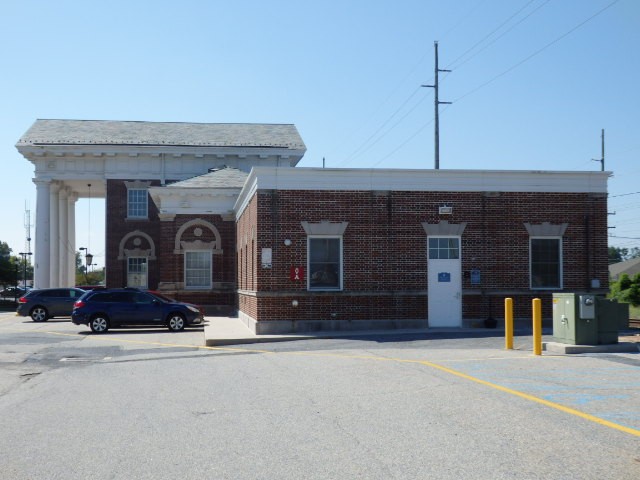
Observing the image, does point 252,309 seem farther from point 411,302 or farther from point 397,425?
point 397,425

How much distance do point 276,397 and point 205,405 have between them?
44.0 inches

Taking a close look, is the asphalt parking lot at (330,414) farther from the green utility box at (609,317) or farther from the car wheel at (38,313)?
the car wheel at (38,313)

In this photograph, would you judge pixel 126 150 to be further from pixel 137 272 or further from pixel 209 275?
pixel 209 275

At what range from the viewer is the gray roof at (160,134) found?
45.3 m

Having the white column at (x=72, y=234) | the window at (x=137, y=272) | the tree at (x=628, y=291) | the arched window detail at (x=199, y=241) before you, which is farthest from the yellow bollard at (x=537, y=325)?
the white column at (x=72, y=234)

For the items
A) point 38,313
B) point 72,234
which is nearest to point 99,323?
point 38,313

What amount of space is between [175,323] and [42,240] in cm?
2519

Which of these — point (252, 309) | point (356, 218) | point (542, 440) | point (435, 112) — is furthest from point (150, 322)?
point (435, 112)

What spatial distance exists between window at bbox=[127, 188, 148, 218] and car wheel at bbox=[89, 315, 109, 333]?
20.1 metres

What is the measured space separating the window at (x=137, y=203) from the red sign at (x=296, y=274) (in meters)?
24.5

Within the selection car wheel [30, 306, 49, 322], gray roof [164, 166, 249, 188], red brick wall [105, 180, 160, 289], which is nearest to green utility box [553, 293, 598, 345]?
gray roof [164, 166, 249, 188]

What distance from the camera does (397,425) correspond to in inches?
341

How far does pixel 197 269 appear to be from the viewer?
114ft

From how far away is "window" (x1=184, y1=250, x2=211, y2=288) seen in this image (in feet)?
114
